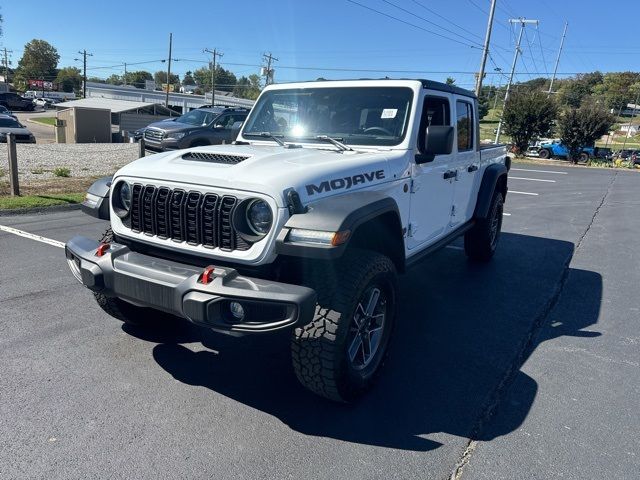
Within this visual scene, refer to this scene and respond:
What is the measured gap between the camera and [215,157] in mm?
3164

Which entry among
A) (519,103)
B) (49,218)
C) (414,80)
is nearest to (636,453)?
(414,80)

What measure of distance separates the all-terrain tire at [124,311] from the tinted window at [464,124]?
3.22 m

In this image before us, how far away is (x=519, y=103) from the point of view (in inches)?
1161

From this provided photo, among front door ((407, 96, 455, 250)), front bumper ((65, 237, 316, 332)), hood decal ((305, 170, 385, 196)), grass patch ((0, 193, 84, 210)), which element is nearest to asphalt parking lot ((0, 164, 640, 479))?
front bumper ((65, 237, 316, 332))

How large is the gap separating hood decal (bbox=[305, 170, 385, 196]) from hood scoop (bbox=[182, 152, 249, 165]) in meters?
0.57

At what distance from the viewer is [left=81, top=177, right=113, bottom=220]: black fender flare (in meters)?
3.33

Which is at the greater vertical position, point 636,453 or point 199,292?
point 199,292

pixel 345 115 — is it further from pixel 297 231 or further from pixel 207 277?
pixel 207 277

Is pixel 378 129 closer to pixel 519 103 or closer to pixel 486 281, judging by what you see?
pixel 486 281

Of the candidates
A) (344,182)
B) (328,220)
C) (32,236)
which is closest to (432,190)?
(344,182)

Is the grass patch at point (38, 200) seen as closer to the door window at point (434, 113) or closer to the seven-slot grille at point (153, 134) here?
the seven-slot grille at point (153, 134)

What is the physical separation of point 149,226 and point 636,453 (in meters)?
3.11

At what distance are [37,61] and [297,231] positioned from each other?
127m

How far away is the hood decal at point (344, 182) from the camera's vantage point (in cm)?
279
